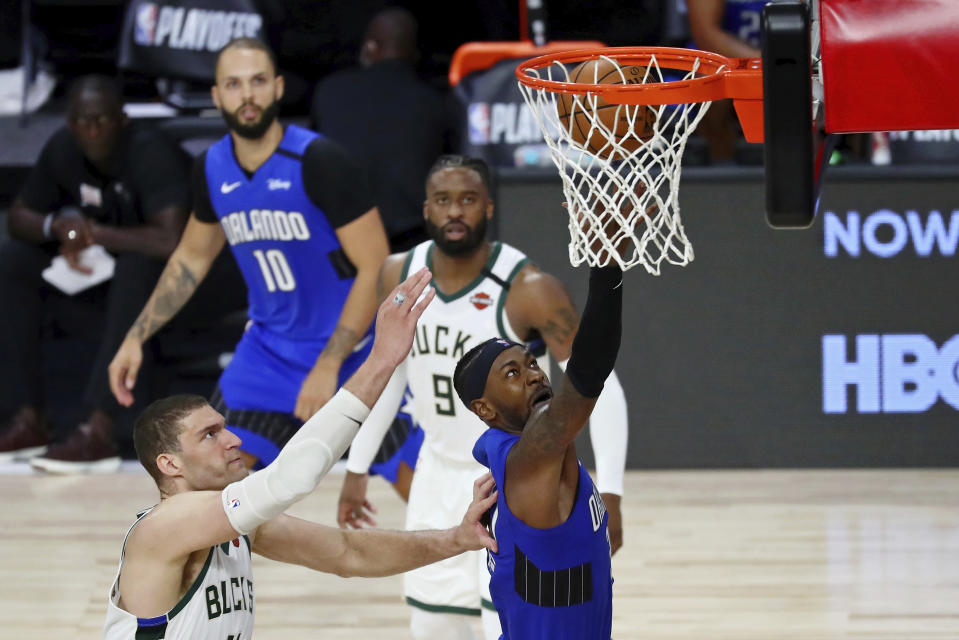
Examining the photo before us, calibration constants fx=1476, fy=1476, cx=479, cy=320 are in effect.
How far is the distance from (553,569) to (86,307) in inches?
189

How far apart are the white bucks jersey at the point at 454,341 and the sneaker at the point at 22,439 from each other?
3.57 m

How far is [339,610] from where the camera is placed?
17.3 ft

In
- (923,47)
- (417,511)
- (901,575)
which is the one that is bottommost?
(901,575)

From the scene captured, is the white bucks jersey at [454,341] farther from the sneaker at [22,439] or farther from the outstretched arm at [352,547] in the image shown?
the sneaker at [22,439]

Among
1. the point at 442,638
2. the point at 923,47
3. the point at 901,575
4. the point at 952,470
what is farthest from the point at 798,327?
the point at 923,47

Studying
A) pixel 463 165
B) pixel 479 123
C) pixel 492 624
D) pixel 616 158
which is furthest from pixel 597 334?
pixel 479 123

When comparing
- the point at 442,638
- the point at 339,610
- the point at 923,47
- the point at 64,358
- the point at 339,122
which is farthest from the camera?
the point at 64,358

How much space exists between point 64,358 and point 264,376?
4.00 meters

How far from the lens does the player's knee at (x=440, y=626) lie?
4230mm

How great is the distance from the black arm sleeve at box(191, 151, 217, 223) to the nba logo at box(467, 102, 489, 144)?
1941 millimetres

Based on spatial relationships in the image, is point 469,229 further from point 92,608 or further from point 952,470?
point 952,470

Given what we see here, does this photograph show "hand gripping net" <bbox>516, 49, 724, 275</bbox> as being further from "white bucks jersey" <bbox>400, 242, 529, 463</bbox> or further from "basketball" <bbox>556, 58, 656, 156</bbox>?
"white bucks jersey" <bbox>400, 242, 529, 463</bbox>

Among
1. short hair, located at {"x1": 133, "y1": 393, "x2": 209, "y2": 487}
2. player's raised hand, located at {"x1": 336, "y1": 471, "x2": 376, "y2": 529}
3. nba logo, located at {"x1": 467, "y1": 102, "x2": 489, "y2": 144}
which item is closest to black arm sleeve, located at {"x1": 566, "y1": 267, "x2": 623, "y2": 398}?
short hair, located at {"x1": 133, "y1": 393, "x2": 209, "y2": 487}

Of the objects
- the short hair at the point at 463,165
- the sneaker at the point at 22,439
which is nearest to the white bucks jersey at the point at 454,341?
the short hair at the point at 463,165
